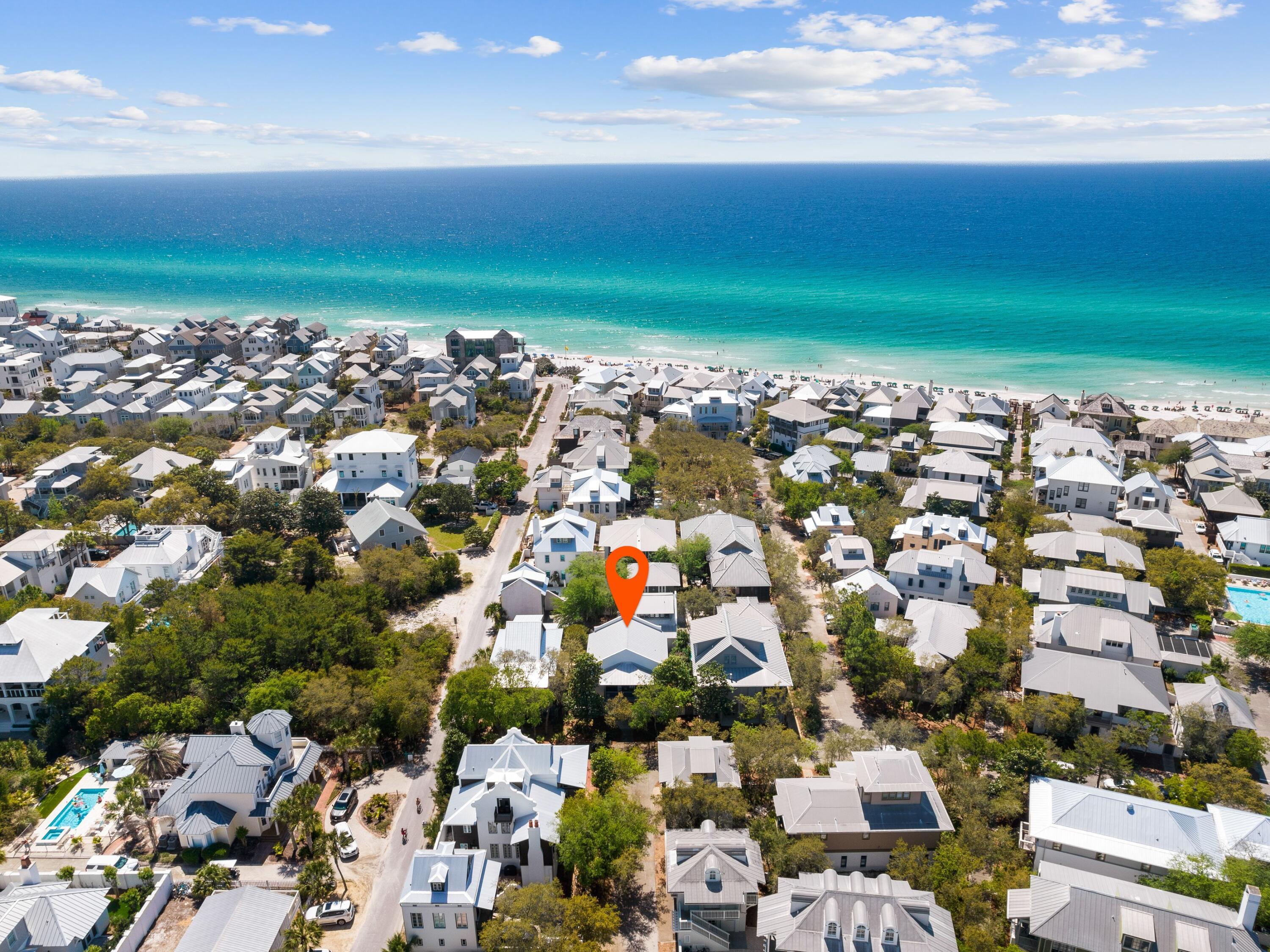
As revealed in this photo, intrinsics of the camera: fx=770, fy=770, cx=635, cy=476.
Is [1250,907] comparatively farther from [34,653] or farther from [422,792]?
[34,653]

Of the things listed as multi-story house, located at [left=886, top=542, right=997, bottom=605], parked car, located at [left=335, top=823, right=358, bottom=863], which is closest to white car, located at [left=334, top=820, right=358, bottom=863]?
parked car, located at [left=335, top=823, right=358, bottom=863]

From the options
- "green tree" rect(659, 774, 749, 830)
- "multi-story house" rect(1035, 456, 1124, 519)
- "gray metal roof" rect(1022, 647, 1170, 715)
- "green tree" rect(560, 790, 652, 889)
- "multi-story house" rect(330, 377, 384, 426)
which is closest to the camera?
"green tree" rect(560, 790, 652, 889)

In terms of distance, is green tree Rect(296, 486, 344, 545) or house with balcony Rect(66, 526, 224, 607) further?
green tree Rect(296, 486, 344, 545)

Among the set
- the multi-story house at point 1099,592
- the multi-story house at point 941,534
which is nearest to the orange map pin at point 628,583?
the multi-story house at point 941,534

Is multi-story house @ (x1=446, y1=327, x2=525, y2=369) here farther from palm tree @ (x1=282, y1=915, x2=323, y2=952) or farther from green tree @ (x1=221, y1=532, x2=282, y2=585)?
palm tree @ (x1=282, y1=915, x2=323, y2=952)

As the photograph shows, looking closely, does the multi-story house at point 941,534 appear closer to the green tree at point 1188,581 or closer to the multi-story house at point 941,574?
the multi-story house at point 941,574

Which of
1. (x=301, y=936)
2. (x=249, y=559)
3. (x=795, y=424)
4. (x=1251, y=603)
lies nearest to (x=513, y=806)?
(x=301, y=936)

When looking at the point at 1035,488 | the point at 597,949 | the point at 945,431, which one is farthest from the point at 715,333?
the point at 597,949
